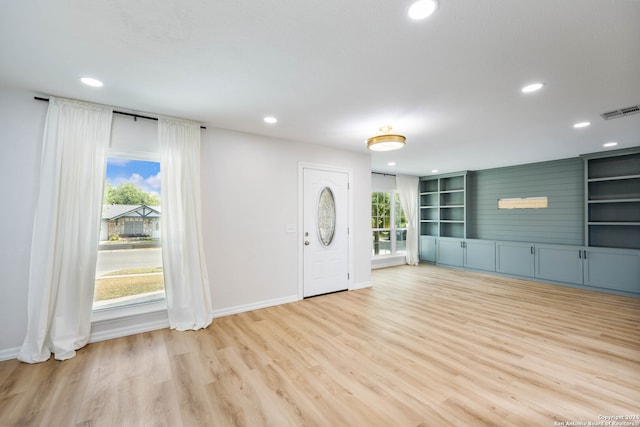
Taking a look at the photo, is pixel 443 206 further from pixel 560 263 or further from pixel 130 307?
pixel 130 307

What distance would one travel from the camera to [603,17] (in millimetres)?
1665

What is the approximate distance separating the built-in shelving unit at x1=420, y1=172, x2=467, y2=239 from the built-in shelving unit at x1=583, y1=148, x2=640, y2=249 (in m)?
2.35

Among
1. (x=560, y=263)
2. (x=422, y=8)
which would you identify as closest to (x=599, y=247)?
(x=560, y=263)

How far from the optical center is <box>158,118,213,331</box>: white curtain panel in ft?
10.9

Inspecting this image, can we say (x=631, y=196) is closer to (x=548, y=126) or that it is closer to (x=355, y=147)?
(x=548, y=126)

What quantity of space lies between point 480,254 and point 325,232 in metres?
4.37

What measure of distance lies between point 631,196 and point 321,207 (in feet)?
18.6

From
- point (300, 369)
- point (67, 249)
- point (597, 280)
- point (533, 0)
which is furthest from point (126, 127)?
point (597, 280)

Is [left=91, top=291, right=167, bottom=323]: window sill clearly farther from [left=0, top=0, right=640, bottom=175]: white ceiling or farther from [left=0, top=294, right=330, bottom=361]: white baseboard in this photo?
[left=0, top=0, right=640, bottom=175]: white ceiling

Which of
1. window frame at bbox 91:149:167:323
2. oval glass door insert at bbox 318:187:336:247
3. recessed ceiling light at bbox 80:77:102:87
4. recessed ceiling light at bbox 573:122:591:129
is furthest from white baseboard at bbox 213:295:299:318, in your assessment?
recessed ceiling light at bbox 573:122:591:129

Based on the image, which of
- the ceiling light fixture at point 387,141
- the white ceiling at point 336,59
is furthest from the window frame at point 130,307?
the ceiling light fixture at point 387,141

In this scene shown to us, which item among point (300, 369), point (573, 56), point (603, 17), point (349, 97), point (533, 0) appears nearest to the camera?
point (533, 0)

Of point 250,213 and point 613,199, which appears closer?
point 250,213

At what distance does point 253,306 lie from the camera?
4.01 m
